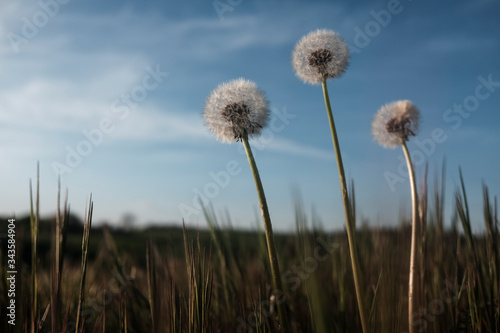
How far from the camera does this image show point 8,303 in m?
1.70

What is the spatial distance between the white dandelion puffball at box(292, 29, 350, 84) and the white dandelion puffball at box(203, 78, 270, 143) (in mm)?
334

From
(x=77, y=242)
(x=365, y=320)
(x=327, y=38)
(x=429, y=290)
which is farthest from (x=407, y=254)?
(x=77, y=242)

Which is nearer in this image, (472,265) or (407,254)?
(472,265)

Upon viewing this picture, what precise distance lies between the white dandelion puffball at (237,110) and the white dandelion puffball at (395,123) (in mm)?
1033

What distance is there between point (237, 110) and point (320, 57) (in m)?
0.52

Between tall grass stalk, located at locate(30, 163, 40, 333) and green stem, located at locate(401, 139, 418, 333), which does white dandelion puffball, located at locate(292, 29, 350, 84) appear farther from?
tall grass stalk, located at locate(30, 163, 40, 333)

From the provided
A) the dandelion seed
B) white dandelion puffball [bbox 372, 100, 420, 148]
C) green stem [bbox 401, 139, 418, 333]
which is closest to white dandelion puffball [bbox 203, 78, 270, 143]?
the dandelion seed

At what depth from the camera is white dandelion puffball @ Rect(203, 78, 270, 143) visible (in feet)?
5.91

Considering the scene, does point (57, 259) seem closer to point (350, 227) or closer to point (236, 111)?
point (236, 111)

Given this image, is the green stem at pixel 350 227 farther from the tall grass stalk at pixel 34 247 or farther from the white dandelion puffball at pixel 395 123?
the tall grass stalk at pixel 34 247

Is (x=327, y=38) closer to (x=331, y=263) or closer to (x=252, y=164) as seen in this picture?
(x=252, y=164)

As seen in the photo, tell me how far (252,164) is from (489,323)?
1487mm

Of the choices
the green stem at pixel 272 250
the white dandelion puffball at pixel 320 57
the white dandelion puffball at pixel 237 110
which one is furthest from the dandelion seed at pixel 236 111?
the white dandelion puffball at pixel 320 57

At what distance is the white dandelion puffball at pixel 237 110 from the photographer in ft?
5.91
